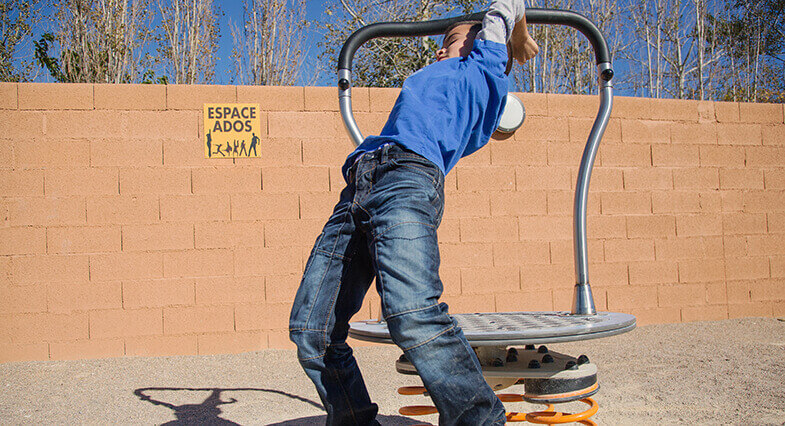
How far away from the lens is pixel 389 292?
122 cm

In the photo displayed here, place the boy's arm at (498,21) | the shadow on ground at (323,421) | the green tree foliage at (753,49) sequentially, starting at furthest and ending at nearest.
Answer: the green tree foliage at (753,49) < the shadow on ground at (323,421) < the boy's arm at (498,21)

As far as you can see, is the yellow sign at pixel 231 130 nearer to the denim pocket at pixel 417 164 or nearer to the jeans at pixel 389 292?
the jeans at pixel 389 292

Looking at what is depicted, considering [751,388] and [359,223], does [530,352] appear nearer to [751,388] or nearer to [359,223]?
[359,223]

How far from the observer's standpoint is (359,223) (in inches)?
52.9

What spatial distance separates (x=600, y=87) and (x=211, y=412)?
7.13ft

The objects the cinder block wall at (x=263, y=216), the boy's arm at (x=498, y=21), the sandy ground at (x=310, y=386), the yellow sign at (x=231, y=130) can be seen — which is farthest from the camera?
the yellow sign at (x=231, y=130)

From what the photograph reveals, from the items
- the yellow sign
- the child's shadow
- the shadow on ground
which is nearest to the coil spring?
the child's shadow

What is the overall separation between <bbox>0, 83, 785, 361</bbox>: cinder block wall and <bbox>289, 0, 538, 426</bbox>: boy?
2464 millimetres

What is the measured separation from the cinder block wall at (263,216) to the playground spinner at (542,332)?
6.75ft

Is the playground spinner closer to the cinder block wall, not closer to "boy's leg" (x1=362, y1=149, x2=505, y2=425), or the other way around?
"boy's leg" (x1=362, y1=149, x2=505, y2=425)

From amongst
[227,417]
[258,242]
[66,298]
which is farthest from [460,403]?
[66,298]

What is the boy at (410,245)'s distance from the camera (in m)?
1.21

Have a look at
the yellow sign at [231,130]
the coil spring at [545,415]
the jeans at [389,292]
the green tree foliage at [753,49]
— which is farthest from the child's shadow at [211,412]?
the green tree foliage at [753,49]

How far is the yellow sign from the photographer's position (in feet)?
12.7
